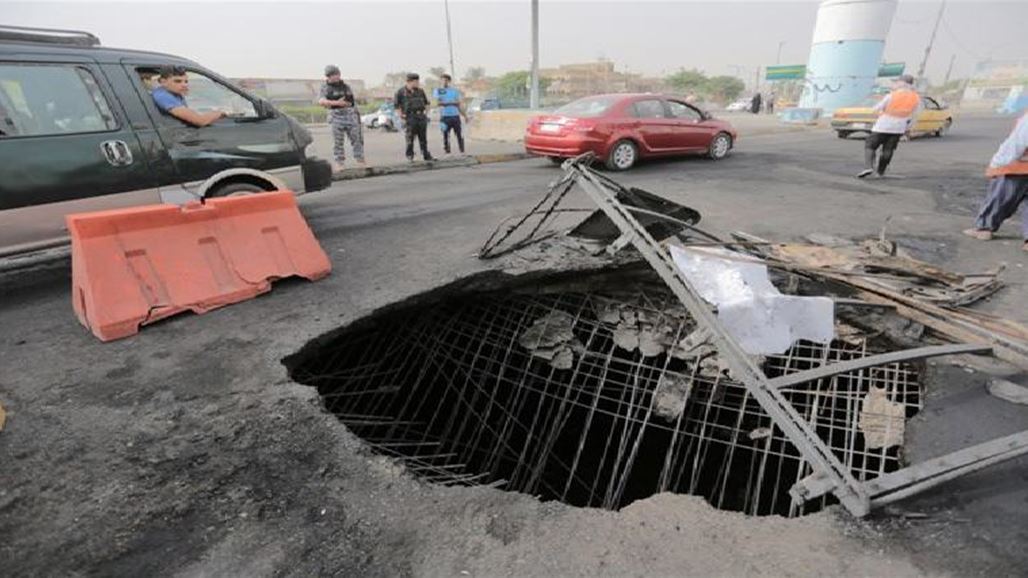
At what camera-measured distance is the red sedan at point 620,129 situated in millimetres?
9359

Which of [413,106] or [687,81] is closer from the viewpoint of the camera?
[413,106]

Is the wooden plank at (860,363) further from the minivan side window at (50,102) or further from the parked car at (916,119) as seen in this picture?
the parked car at (916,119)

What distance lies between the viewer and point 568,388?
3410mm

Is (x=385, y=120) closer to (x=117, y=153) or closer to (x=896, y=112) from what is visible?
(x=896, y=112)

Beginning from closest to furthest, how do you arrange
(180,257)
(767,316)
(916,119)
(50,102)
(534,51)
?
(767,316)
(180,257)
(50,102)
(534,51)
(916,119)

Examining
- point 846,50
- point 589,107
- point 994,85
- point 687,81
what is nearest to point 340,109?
point 589,107

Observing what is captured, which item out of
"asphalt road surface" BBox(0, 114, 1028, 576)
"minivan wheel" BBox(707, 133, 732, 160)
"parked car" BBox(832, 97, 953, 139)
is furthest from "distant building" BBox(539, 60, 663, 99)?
"asphalt road surface" BBox(0, 114, 1028, 576)

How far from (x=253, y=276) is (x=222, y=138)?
73.2 inches

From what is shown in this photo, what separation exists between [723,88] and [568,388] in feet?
336

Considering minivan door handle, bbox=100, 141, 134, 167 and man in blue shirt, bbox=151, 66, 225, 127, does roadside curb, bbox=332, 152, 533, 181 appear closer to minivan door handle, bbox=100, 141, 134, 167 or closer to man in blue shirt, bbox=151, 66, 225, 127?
man in blue shirt, bbox=151, 66, 225, 127

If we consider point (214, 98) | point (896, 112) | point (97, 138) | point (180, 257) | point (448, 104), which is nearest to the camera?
point (180, 257)

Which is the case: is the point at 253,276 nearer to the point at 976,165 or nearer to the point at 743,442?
the point at 743,442

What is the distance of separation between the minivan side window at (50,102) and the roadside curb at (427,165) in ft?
15.8

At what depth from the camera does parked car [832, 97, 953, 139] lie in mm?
15391
